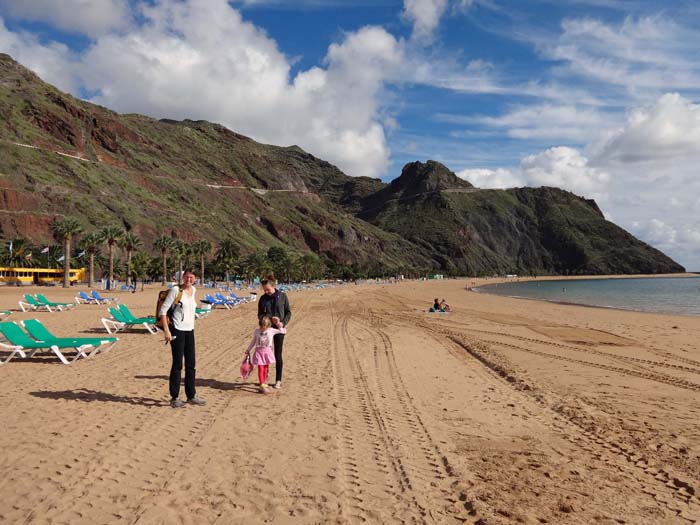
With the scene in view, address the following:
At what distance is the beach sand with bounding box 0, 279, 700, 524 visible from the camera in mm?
3682

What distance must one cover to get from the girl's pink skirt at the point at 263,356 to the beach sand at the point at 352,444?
18.4 inches

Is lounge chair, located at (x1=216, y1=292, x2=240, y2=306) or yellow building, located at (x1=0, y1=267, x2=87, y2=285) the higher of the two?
yellow building, located at (x1=0, y1=267, x2=87, y2=285)

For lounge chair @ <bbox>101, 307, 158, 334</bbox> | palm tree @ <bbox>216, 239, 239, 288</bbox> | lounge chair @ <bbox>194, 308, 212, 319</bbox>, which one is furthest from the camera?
palm tree @ <bbox>216, 239, 239, 288</bbox>

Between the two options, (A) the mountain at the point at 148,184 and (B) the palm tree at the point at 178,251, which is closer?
(B) the palm tree at the point at 178,251

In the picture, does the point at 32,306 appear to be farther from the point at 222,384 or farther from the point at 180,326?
the point at 180,326

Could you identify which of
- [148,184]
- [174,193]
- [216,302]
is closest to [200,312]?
[216,302]

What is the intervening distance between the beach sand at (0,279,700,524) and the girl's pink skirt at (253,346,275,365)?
47cm

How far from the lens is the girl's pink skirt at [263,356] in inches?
272

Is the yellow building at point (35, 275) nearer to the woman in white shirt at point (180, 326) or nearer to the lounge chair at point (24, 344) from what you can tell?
the lounge chair at point (24, 344)

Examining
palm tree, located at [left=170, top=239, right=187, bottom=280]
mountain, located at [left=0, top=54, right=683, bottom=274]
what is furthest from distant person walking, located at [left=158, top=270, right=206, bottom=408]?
mountain, located at [left=0, top=54, right=683, bottom=274]

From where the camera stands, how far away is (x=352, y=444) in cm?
499

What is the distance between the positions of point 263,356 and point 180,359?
1.24m

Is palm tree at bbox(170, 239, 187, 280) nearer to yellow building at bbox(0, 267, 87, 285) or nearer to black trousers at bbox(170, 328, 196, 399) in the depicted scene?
yellow building at bbox(0, 267, 87, 285)

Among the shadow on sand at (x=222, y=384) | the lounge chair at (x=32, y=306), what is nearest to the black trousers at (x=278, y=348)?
the shadow on sand at (x=222, y=384)
